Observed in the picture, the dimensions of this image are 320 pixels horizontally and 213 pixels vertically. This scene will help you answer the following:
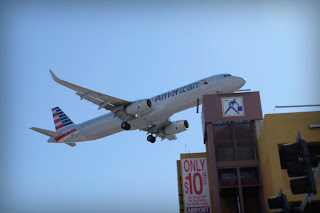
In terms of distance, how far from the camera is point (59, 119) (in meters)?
53.0

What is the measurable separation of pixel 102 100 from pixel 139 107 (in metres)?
4.19

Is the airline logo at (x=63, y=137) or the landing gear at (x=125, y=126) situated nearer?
the landing gear at (x=125, y=126)

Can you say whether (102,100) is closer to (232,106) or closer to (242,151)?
(232,106)

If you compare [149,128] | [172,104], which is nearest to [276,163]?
[172,104]

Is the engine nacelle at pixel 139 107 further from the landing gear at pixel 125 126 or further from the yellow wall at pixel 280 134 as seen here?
the yellow wall at pixel 280 134

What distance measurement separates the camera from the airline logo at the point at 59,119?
5163 centimetres

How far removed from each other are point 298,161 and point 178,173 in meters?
33.8

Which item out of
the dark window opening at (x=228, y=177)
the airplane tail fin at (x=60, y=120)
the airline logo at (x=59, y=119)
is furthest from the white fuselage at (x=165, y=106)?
the dark window opening at (x=228, y=177)

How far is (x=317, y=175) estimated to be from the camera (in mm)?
8328

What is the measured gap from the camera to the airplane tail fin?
50975mm

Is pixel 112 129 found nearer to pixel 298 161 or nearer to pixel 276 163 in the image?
pixel 276 163

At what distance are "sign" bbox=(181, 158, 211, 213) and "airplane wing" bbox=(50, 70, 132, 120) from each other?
32.4 ft

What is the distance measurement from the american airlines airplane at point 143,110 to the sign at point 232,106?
4.90 m

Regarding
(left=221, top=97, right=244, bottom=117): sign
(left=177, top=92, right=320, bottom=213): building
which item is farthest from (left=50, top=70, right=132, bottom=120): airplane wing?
(left=221, top=97, right=244, bottom=117): sign
